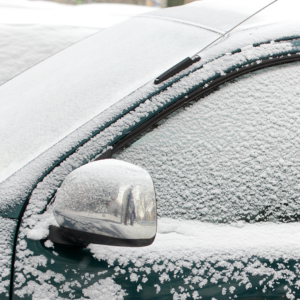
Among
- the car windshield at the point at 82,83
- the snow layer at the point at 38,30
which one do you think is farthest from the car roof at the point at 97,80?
the snow layer at the point at 38,30

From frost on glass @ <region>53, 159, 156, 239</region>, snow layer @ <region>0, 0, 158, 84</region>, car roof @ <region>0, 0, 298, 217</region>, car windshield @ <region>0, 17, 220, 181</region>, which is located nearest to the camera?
frost on glass @ <region>53, 159, 156, 239</region>

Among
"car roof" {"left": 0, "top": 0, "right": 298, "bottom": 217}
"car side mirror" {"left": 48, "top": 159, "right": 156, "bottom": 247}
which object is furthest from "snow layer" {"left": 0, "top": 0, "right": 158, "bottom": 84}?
"car side mirror" {"left": 48, "top": 159, "right": 156, "bottom": 247}

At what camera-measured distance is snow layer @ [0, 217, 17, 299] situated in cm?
103

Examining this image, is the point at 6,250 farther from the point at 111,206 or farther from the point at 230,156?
the point at 230,156

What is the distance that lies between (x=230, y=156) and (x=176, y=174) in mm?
185

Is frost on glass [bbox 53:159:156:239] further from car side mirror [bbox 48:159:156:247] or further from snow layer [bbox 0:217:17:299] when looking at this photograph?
snow layer [bbox 0:217:17:299]

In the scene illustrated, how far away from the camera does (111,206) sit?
0.95 m

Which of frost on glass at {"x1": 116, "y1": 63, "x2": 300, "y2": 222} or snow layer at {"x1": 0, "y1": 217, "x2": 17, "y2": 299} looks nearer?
snow layer at {"x1": 0, "y1": 217, "x2": 17, "y2": 299}

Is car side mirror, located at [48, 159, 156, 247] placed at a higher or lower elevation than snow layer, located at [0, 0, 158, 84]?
higher

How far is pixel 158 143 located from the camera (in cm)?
122

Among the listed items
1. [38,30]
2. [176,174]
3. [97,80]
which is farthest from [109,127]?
[38,30]

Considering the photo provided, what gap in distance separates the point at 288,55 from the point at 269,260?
68 centimetres

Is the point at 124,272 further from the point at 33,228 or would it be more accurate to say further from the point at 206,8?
the point at 206,8

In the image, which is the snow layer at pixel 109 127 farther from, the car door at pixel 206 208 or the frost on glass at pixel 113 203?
the frost on glass at pixel 113 203
